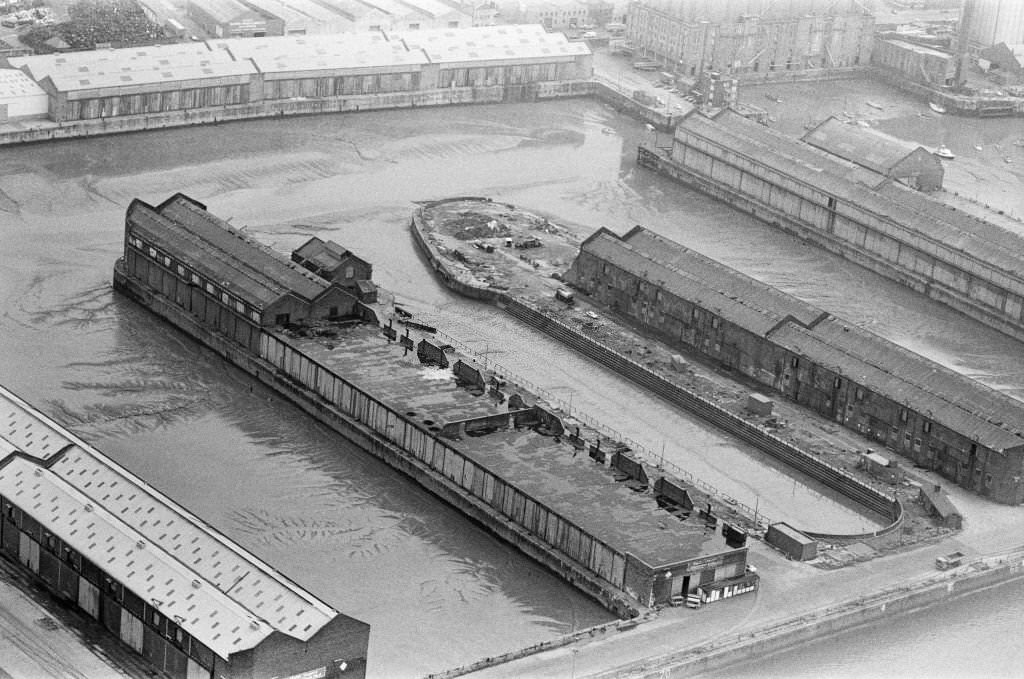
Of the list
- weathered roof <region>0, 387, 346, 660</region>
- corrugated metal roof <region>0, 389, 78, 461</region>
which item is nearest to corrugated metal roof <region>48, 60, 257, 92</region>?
corrugated metal roof <region>0, 389, 78, 461</region>

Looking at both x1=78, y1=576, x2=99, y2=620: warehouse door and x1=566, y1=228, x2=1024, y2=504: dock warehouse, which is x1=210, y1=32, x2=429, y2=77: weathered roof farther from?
x1=78, y1=576, x2=99, y2=620: warehouse door

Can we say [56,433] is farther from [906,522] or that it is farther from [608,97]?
[608,97]

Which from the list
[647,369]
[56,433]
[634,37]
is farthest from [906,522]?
[634,37]

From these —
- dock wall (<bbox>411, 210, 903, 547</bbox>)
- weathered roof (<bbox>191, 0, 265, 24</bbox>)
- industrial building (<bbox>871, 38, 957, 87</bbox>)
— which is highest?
weathered roof (<bbox>191, 0, 265, 24</bbox>)

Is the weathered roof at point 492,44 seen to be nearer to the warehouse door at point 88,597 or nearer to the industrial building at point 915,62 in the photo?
the industrial building at point 915,62

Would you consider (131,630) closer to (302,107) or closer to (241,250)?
(241,250)

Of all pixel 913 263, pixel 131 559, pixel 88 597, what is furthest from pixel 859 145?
pixel 88 597
